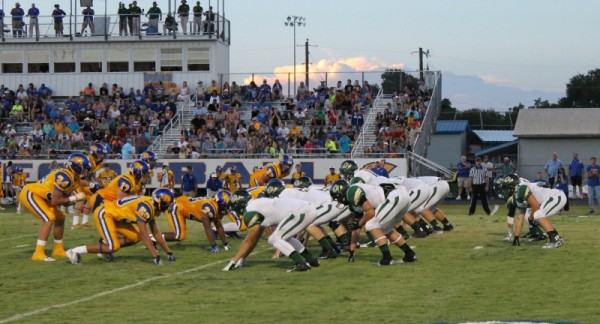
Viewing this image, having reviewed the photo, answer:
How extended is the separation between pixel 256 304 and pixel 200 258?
5375mm

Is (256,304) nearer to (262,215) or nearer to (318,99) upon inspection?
(262,215)

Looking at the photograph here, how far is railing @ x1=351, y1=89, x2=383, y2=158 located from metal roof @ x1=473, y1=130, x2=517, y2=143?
26.7 metres

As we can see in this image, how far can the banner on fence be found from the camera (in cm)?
3359

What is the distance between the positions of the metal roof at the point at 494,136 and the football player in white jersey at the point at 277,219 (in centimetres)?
5127

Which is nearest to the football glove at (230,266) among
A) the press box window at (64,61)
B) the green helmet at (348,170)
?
the green helmet at (348,170)

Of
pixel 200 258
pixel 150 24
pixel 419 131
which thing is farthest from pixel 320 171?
pixel 200 258

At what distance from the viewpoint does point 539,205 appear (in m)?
18.4

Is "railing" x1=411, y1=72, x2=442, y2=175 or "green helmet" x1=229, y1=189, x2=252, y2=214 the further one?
"railing" x1=411, y1=72, x2=442, y2=175

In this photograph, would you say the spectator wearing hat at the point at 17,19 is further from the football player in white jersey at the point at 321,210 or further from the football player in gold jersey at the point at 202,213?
the football player in white jersey at the point at 321,210

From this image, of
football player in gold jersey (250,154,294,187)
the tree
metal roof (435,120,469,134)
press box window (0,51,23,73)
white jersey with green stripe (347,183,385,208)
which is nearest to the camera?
white jersey with green stripe (347,183,385,208)

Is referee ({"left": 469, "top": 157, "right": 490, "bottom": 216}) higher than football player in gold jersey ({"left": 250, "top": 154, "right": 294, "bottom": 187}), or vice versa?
football player in gold jersey ({"left": 250, "top": 154, "right": 294, "bottom": 187})

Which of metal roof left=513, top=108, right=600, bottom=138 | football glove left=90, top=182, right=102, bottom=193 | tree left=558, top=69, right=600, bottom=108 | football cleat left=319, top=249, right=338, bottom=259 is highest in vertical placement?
tree left=558, top=69, right=600, bottom=108

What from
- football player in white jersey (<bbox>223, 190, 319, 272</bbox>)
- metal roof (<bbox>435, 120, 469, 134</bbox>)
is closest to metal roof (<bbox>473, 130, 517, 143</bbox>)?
metal roof (<bbox>435, 120, 469, 134</bbox>)

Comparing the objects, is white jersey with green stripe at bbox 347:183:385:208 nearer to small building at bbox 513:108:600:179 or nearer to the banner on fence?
the banner on fence
